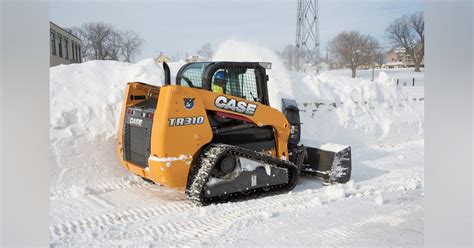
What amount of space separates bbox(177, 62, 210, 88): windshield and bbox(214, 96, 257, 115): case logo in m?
0.42

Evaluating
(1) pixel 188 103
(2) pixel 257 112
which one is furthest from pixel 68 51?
(2) pixel 257 112

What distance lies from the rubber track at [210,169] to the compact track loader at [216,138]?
11 millimetres

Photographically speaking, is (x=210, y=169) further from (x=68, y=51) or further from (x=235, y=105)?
(x=68, y=51)

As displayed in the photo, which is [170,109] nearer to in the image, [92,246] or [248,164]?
[248,164]

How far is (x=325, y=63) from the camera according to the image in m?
12.0

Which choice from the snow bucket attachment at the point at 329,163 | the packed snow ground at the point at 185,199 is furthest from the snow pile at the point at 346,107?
the snow bucket attachment at the point at 329,163

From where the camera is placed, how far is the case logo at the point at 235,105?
461 centimetres

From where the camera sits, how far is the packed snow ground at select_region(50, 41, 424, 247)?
355 centimetres

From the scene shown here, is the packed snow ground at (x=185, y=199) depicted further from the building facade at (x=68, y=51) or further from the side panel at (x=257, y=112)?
the side panel at (x=257, y=112)

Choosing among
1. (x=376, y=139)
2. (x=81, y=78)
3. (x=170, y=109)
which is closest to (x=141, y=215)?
(x=170, y=109)

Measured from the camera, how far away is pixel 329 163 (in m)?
5.43

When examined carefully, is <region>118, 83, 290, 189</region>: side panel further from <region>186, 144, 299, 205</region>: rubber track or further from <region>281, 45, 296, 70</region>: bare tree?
<region>281, 45, 296, 70</region>: bare tree

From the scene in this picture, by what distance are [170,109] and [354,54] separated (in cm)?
848

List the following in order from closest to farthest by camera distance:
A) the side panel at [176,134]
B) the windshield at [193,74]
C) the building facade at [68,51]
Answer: the side panel at [176,134]
the windshield at [193,74]
the building facade at [68,51]
